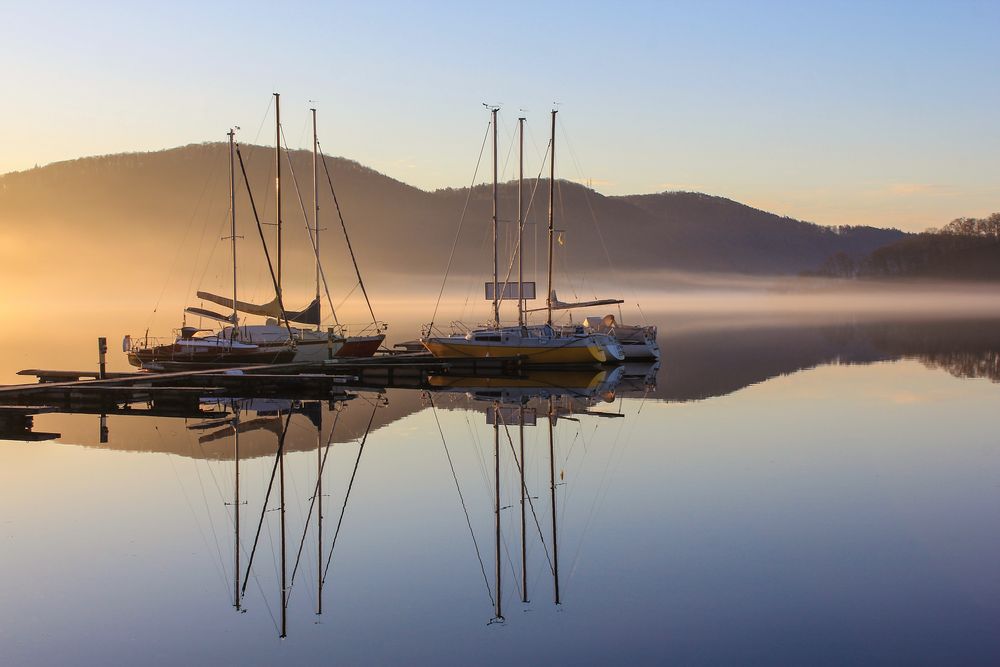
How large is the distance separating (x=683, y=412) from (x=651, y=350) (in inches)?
796

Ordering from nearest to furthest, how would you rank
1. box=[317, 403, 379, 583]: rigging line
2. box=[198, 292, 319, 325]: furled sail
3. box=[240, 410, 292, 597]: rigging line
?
box=[240, 410, 292, 597]: rigging line, box=[317, 403, 379, 583]: rigging line, box=[198, 292, 319, 325]: furled sail

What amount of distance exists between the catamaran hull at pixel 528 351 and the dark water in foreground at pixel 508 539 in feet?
44.0

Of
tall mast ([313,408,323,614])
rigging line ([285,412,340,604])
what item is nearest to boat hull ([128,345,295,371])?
rigging line ([285,412,340,604])

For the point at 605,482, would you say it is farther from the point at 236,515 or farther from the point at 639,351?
the point at 639,351

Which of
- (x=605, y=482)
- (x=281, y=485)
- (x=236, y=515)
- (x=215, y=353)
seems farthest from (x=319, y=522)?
(x=215, y=353)

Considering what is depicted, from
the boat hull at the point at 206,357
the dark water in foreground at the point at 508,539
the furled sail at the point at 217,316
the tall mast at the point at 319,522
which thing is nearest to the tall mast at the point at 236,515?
the dark water in foreground at the point at 508,539

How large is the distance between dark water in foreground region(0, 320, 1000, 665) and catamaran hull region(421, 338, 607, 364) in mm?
13415

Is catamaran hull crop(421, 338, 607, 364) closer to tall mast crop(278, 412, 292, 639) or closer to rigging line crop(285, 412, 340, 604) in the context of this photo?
rigging line crop(285, 412, 340, 604)

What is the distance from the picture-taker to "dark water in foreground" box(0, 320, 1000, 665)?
11.8 m

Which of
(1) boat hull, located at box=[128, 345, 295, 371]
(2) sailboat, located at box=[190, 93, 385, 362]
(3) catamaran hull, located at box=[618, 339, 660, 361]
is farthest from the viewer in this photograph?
(3) catamaran hull, located at box=[618, 339, 660, 361]

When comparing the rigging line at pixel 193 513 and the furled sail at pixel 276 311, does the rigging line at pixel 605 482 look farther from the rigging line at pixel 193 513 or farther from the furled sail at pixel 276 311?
the furled sail at pixel 276 311

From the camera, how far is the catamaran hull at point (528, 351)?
4400 centimetres

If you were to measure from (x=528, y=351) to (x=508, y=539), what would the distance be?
28143 mm

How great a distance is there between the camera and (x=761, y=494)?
18.7 meters
